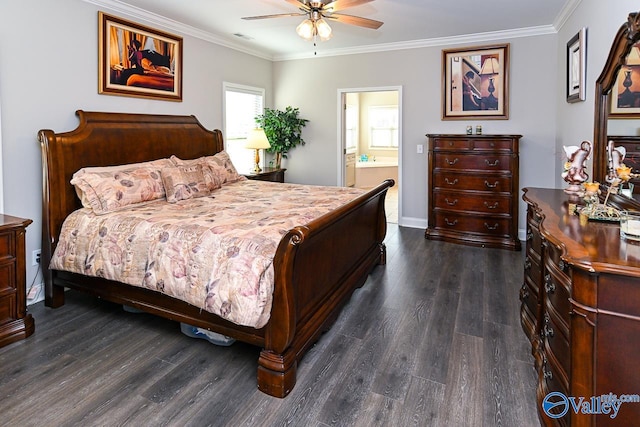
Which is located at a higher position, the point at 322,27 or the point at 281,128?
the point at 322,27

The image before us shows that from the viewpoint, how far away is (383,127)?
10969 millimetres

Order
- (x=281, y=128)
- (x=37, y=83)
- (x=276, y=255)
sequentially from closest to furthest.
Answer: (x=276, y=255) < (x=37, y=83) < (x=281, y=128)

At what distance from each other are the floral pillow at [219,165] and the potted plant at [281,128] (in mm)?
1529

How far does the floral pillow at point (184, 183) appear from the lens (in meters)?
3.55

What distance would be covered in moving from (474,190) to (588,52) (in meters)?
2.03

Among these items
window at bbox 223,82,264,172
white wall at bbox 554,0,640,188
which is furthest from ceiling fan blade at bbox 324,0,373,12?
window at bbox 223,82,264,172

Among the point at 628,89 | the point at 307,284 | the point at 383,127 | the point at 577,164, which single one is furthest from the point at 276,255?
the point at 383,127

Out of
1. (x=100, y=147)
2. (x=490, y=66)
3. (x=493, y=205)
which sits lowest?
(x=493, y=205)

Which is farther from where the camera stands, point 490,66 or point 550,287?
point 490,66

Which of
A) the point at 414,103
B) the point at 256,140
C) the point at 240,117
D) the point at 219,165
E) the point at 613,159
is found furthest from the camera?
the point at 240,117

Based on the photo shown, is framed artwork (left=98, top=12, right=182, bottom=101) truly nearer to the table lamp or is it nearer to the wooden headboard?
the wooden headboard

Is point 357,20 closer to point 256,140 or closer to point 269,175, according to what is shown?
point 256,140

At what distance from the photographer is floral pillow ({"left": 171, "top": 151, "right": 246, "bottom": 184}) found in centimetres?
424

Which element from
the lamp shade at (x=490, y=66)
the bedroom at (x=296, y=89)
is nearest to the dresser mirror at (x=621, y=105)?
the bedroom at (x=296, y=89)
